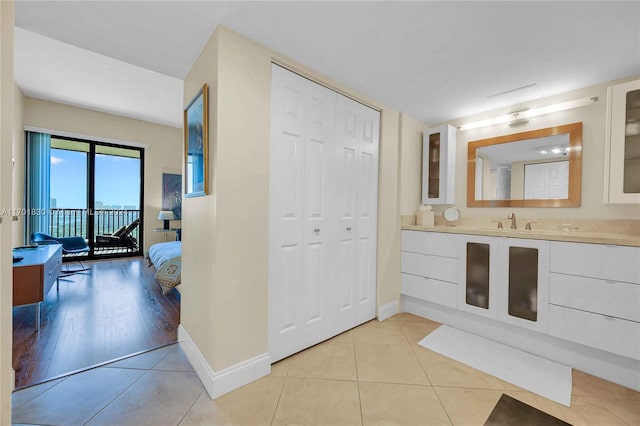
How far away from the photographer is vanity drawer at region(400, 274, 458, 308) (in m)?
2.54

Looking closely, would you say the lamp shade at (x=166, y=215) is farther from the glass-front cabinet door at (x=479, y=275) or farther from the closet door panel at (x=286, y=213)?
the glass-front cabinet door at (x=479, y=275)

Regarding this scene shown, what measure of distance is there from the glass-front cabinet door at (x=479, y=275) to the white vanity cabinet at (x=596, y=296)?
15.1 inches

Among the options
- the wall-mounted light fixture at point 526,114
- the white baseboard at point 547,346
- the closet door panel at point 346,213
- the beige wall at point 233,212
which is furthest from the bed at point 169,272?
the wall-mounted light fixture at point 526,114

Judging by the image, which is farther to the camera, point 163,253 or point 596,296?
point 163,253

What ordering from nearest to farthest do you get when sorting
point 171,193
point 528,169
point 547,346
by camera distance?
1. point 547,346
2. point 528,169
3. point 171,193

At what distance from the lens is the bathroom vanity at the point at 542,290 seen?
1.71 m

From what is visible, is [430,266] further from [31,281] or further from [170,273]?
[31,281]

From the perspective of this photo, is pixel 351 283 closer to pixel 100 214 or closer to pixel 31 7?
pixel 31 7

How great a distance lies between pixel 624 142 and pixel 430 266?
1.78m

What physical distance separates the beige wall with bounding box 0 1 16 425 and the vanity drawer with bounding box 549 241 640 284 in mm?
3261

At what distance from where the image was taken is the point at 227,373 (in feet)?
5.22

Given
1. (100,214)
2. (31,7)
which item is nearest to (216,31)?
(31,7)

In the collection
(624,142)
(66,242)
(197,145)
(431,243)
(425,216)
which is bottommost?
(66,242)

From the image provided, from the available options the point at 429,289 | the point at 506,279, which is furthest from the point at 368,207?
the point at 506,279
